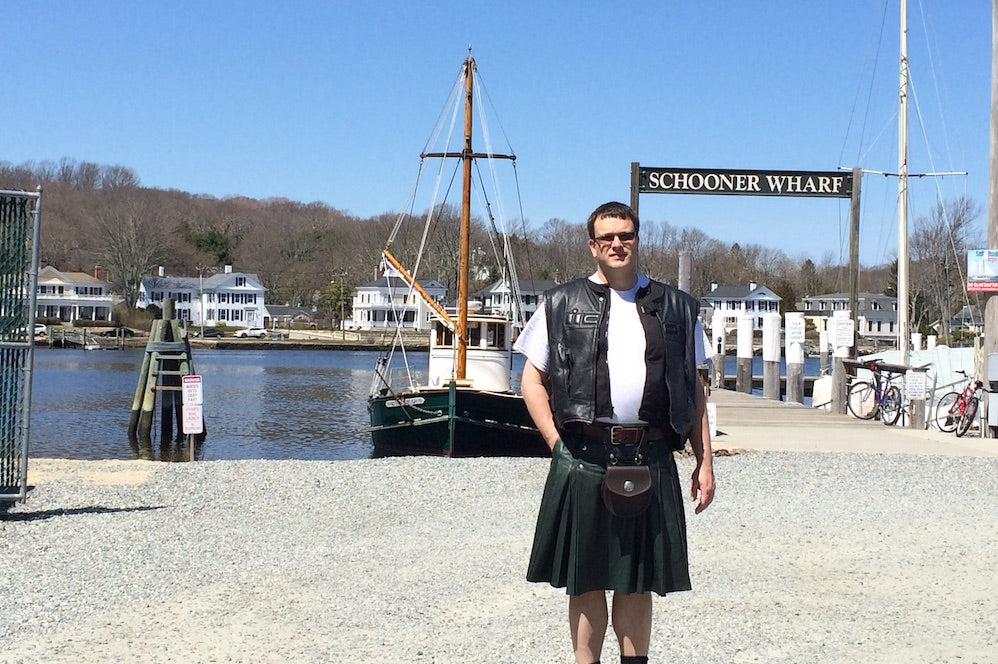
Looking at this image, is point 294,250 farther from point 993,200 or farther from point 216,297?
point 993,200

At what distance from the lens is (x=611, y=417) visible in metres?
4.32

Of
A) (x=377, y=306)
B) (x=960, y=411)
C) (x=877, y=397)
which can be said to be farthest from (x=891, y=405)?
(x=377, y=306)

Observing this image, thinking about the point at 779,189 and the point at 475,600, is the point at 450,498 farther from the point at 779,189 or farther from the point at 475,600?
the point at 779,189

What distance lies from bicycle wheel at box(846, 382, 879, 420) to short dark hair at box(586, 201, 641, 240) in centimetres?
1768

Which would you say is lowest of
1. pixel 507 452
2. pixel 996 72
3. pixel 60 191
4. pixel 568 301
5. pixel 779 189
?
pixel 507 452

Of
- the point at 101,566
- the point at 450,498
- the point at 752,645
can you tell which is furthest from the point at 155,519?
the point at 752,645

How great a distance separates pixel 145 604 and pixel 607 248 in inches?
145

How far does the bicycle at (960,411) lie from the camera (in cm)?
1738

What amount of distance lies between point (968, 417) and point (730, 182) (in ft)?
16.4

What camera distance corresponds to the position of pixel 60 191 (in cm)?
17612

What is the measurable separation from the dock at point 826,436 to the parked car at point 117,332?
293 feet

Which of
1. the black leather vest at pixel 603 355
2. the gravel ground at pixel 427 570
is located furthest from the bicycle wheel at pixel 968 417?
the black leather vest at pixel 603 355

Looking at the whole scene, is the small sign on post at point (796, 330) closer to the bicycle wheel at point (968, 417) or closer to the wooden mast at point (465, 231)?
A: the wooden mast at point (465, 231)

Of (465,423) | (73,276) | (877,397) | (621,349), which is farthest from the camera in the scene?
(73,276)
